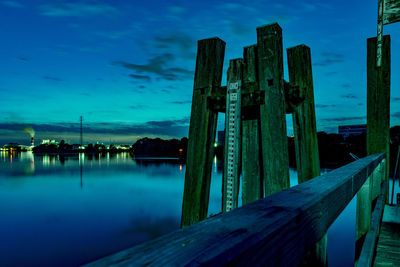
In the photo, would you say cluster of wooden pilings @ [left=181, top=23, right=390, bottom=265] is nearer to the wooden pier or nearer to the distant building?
the wooden pier

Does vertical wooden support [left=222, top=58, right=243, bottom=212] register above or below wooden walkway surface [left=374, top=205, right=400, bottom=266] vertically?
above

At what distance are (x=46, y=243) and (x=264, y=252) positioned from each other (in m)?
19.5

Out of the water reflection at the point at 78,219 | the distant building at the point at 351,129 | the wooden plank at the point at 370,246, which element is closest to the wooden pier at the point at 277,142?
the wooden plank at the point at 370,246

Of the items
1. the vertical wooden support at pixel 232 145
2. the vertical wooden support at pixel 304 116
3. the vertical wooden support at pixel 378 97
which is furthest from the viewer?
the vertical wooden support at pixel 378 97

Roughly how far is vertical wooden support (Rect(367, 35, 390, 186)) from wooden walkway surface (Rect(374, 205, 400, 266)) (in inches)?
37.9

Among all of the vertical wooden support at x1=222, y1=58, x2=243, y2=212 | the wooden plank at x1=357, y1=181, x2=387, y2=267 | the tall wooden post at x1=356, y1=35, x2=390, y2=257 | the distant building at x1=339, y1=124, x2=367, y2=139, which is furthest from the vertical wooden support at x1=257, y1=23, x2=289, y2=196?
the distant building at x1=339, y1=124, x2=367, y2=139

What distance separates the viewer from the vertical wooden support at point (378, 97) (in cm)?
461

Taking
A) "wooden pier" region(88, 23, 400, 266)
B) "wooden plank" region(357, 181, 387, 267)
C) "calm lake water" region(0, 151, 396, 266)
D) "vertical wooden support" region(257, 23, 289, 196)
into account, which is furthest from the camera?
"calm lake water" region(0, 151, 396, 266)

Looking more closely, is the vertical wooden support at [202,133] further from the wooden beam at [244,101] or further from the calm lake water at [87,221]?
the calm lake water at [87,221]

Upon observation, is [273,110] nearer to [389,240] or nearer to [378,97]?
[389,240]

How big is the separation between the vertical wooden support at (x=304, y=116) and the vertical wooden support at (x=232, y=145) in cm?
95

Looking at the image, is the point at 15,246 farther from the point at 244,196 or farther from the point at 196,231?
the point at 196,231

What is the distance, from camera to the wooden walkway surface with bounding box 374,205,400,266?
299 centimetres

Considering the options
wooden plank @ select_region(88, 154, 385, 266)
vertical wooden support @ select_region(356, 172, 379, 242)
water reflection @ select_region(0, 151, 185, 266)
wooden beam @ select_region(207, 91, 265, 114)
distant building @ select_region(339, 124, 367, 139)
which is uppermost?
distant building @ select_region(339, 124, 367, 139)
